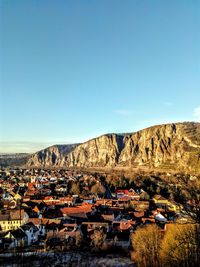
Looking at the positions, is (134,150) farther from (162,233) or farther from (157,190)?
(162,233)

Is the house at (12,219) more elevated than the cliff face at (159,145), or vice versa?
the cliff face at (159,145)

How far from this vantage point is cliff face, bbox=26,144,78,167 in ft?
577

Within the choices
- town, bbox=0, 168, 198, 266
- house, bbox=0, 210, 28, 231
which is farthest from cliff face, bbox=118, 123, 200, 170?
house, bbox=0, 210, 28, 231

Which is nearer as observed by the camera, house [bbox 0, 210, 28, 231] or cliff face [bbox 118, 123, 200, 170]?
house [bbox 0, 210, 28, 231]

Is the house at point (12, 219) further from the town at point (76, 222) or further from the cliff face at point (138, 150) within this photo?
the cliff face at point (138, 150)

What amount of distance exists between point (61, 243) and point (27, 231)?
4.34m

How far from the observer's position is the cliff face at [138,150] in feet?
329

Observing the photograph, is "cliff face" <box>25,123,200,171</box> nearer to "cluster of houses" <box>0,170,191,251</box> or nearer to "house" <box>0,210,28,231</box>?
"cluster of houses" <box>0,170,191,251</box>

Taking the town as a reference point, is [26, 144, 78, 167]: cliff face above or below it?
above

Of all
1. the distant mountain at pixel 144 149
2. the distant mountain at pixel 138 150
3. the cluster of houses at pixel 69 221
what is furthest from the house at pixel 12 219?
the distant mountain at pixel 144 149


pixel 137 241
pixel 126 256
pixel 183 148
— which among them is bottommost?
pixel 126 256

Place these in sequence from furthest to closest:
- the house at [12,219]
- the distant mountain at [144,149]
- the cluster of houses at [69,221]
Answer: the distant mountain at [144,149]
the house at [12,219]
the cluster of houses at [69,221]

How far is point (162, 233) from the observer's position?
2158 cm

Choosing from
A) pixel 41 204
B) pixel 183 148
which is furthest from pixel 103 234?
pixel 183 148
